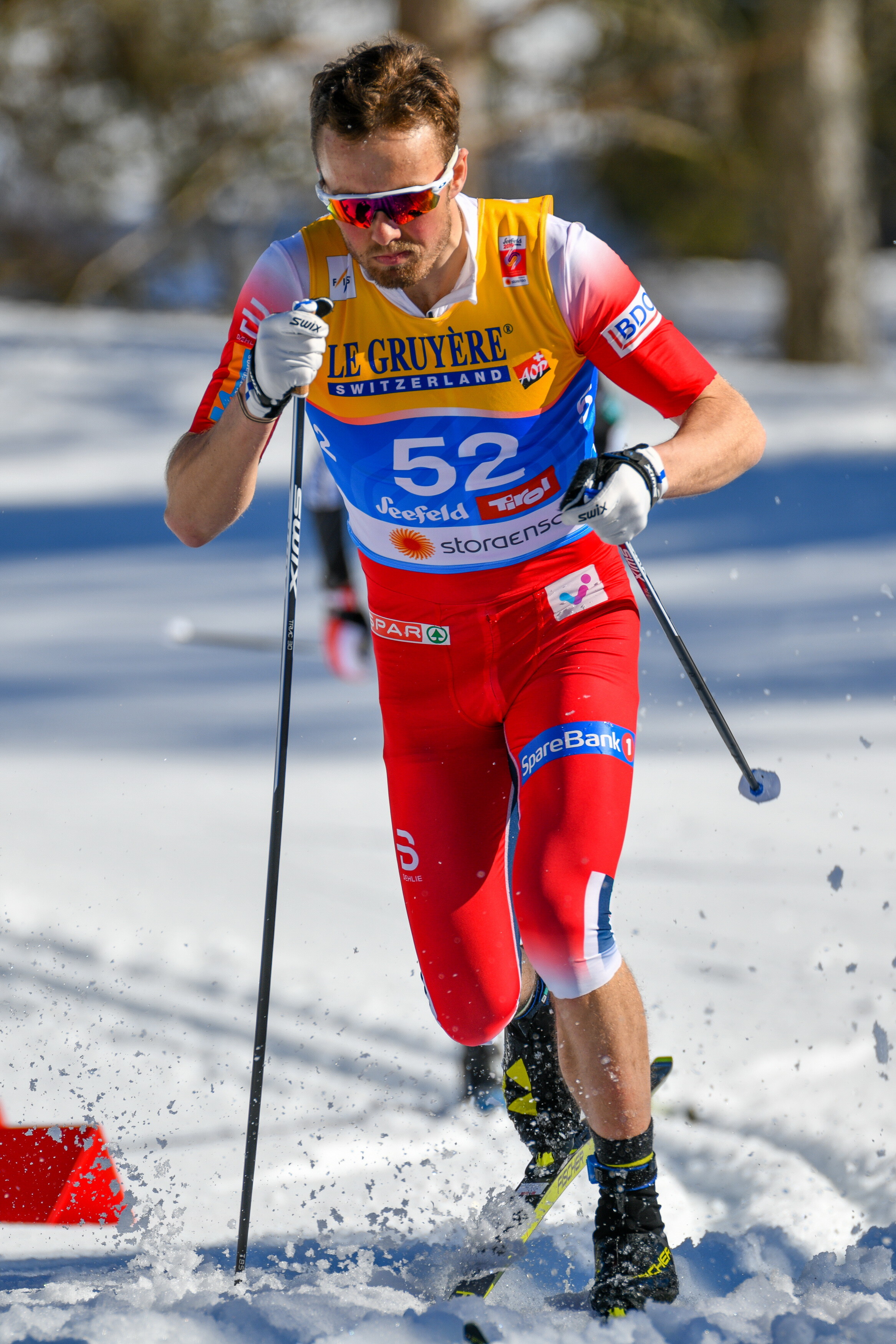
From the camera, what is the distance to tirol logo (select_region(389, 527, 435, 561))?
272cm

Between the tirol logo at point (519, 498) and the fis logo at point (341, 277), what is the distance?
46 cm

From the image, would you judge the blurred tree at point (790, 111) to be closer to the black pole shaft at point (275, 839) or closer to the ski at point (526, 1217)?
the black pole shaft at point (275, 839)

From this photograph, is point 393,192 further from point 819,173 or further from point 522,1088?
point 819,173

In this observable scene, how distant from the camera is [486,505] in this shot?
2.65m

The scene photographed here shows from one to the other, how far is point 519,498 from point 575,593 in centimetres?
23

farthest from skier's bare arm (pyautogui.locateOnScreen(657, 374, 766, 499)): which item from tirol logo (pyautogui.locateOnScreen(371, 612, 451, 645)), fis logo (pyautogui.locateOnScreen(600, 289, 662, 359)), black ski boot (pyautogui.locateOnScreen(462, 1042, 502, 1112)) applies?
black ski boot (pyautogui.locateOnScreen(462, 1042, 502, 1112))

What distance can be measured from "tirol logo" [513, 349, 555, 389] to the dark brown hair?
0.38 meters

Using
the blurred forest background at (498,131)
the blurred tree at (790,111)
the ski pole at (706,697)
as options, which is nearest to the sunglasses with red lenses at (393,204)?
the ski pole at (706,697)

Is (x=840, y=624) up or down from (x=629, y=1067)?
down

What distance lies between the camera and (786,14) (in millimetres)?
14008

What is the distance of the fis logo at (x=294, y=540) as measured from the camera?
9.04 feet

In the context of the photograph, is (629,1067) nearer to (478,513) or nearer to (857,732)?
(478,513)

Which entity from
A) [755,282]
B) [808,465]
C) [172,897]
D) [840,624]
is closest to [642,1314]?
[172,897]

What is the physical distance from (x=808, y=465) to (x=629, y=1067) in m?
9.39
